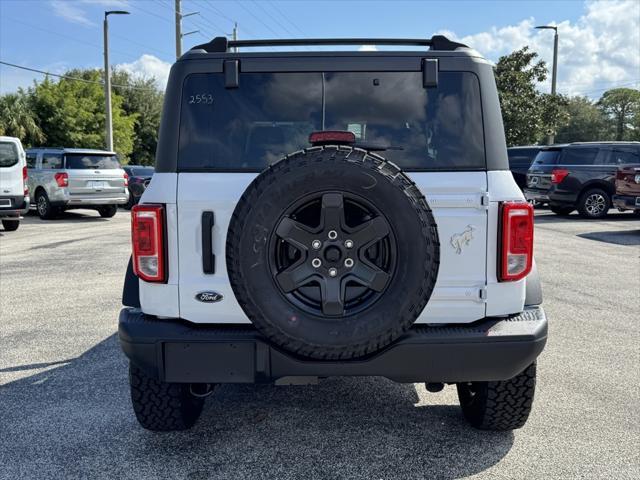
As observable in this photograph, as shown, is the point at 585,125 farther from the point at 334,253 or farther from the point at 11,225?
the point at 334,253

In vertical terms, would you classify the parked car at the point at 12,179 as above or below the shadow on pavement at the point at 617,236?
above

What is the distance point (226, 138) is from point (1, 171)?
11306 mm

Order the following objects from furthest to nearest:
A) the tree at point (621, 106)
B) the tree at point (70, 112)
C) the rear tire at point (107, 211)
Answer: the tree at point (621, 106) < the tree at point (70, 112) < the rear tire at point (107, 211)

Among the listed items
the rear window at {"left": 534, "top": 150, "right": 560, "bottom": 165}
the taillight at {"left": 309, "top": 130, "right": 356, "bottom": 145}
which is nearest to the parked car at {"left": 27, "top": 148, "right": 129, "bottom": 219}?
the rear window at {"left": 534, "top": 150, "right": 560, "bottom": 165}

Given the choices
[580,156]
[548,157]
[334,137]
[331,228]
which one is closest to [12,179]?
[334,137]

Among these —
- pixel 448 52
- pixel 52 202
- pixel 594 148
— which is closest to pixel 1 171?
pixel 52 202

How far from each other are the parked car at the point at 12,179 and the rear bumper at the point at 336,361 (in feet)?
36.7

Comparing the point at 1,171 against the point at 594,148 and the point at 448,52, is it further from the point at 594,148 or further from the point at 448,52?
the point at 594,148

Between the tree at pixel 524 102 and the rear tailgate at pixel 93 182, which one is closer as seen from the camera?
the rear tailgate at pixel 93 182

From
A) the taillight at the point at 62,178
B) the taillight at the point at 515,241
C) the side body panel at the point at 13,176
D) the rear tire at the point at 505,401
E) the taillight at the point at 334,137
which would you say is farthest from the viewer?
Answer: the taillight at the point at 62,178

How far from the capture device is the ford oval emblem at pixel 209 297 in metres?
2.79

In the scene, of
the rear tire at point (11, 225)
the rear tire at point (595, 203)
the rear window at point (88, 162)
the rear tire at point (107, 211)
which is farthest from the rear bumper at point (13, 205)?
the rear tire at point (595, 203)

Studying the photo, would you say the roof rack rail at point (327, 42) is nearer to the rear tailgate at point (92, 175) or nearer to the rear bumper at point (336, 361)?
the rear bumper at point (336, 361)

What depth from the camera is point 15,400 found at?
379 centimetres
